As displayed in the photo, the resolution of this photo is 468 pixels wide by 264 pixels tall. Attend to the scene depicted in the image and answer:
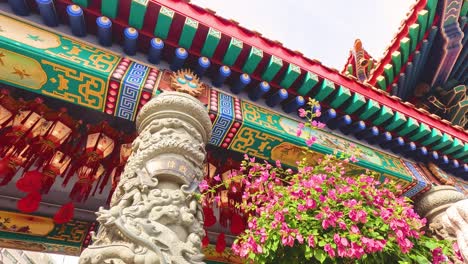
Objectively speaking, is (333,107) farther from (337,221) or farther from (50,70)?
(50,70)

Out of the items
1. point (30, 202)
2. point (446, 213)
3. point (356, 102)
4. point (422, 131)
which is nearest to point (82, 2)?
point (30, 202)

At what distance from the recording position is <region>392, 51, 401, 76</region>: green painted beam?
15.8ft

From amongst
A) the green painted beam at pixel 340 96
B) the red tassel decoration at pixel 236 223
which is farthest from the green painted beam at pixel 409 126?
the red tassel decoration at pixel 236 223

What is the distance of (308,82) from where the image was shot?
3.44 m

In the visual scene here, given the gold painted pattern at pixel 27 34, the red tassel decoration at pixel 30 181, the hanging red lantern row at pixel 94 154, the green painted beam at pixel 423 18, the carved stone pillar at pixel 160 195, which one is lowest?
the carved stone pillar at pixel 160 195

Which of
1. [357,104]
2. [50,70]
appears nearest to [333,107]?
[357,104]

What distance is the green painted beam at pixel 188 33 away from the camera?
116 inches

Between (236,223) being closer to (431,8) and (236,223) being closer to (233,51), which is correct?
(233,51)

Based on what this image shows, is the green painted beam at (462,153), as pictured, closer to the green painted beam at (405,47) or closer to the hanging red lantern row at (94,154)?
the green painted beam at (405,47)

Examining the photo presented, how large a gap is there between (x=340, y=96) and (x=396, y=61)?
212cm

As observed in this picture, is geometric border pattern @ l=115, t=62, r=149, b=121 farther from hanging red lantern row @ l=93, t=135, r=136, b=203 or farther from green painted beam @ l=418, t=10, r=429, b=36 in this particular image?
green painted beam @ l=418, t=10, r=429, b=36

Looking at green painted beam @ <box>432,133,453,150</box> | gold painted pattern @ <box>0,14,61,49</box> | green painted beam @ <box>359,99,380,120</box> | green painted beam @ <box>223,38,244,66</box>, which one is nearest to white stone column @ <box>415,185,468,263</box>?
green painted beam @ <box>432,133,453,150</box>

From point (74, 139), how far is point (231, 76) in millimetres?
1885

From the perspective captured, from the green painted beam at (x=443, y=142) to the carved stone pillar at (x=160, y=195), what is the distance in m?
3.49
